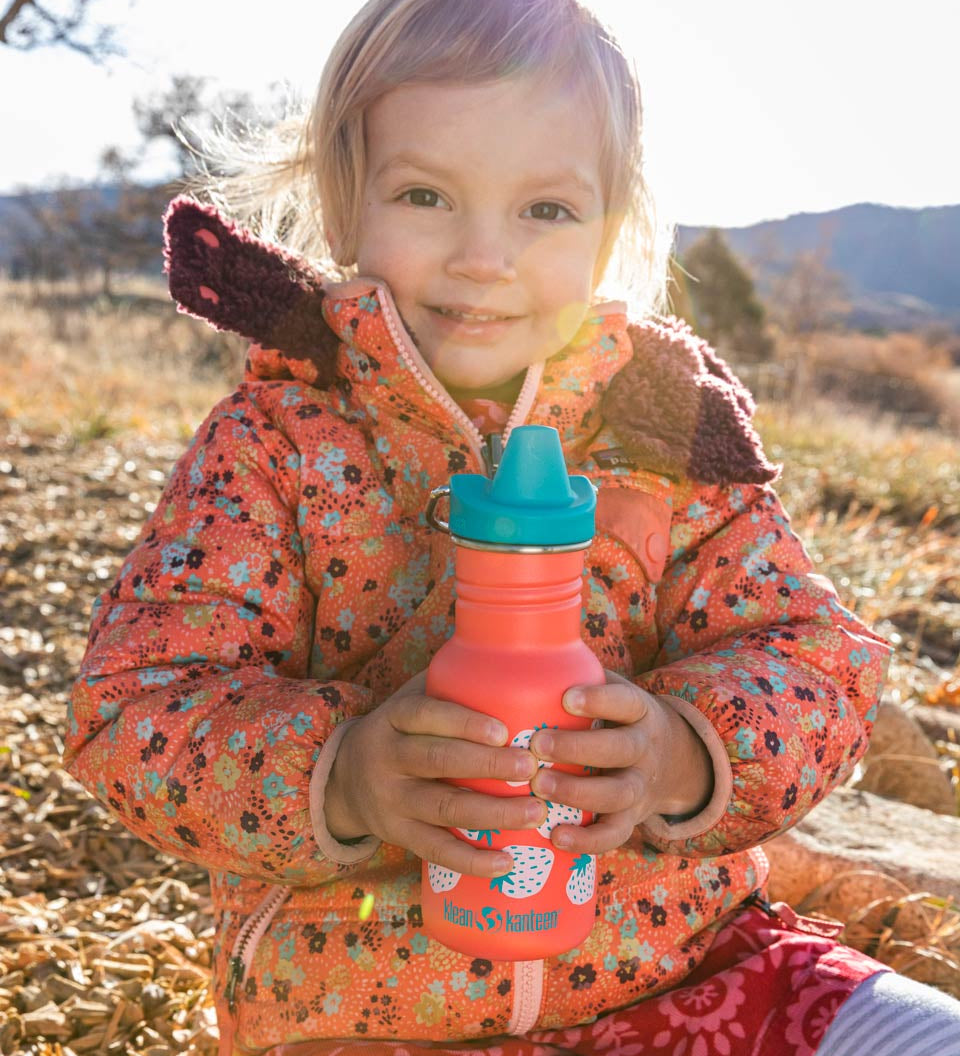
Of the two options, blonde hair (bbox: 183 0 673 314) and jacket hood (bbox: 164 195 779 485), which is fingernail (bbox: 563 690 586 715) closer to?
jacket hood (bbox: 164 195 779 485)

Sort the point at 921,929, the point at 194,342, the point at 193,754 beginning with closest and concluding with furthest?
the point at 193,754 < the point at 921,929 < the point at 194,342

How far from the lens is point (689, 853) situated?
5.08 ft

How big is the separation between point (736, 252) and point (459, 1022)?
2712cm

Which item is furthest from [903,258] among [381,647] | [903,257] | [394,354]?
[381,647]

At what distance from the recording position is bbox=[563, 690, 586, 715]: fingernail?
1.14m

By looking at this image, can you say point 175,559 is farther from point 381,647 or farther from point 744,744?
point 744,744

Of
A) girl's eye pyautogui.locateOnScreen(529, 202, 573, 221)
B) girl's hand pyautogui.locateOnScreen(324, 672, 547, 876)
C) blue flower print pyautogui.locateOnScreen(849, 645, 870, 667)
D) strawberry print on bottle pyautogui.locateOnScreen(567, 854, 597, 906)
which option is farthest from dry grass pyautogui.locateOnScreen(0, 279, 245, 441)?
strawberry print on bottle pyautogui.locateOnScreen(567, 854, 597, 906)

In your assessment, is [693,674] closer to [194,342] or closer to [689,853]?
[689,853]

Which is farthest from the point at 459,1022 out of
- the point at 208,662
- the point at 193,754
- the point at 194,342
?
the point at 194,342

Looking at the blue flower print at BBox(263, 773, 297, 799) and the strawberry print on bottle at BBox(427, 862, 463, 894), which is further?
the blue flower print at BBox(263, 773, 297, 799)

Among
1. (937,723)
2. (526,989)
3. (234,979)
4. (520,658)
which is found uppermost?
(520,658)

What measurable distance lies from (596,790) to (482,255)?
0.92 m

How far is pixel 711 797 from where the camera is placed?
1.48m

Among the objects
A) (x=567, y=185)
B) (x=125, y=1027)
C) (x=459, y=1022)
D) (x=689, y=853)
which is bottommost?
(x=125, y=1027)
